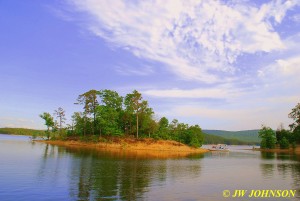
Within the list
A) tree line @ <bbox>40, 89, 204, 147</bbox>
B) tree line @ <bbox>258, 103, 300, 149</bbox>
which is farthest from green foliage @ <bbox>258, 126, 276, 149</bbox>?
tree line @ <bbox>40, 89, 204, 147</bbox>

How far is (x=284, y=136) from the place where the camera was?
166500mm

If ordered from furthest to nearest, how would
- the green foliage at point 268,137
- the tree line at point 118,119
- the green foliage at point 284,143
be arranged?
1. the green foliage at point 268,137
2. the green foliage at point 284,143
3. the tree line at point 118,119

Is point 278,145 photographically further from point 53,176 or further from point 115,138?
point 53,176

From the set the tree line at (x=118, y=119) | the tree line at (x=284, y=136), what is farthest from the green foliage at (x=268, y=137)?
the tree line at (x=118, y=119)

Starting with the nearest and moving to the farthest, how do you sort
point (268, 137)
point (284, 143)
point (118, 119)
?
point (118, 119) → point (284, 143) → point (268, 137)

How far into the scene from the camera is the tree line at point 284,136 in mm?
158250

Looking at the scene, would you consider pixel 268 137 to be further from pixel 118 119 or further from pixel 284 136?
pixel 118 119

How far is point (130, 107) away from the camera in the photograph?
109 meters

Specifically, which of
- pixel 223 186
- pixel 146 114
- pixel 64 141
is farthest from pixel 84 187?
pixel 64 141

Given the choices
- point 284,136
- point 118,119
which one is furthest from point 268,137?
point 118,119

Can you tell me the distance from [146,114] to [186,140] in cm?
2885

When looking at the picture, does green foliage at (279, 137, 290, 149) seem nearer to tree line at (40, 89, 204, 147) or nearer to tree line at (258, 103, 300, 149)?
tree line at (258, 103, 300, 149)

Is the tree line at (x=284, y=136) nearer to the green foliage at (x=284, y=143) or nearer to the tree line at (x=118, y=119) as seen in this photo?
the green foliage at (x=284, y=143)

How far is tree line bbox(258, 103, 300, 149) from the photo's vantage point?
158250 millimetres
